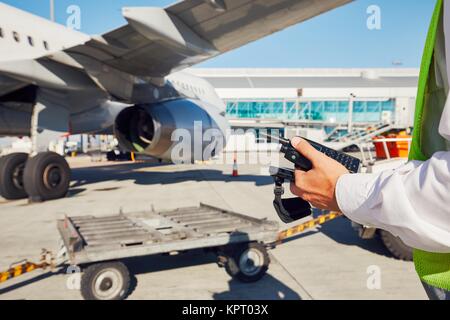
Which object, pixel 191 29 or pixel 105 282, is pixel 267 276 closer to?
pixel 105 282

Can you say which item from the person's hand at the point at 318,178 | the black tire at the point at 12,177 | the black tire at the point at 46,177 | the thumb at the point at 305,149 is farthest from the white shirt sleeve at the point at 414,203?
the black tire at the point at 12,177

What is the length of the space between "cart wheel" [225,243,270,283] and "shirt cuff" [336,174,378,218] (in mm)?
3229

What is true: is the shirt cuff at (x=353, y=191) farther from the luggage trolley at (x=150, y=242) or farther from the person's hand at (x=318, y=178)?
the luggage trolley at (x=150, y=242)

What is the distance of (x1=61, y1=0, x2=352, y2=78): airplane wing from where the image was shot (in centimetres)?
644

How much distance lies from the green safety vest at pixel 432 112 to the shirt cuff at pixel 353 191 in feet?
0.83

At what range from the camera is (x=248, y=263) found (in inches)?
171

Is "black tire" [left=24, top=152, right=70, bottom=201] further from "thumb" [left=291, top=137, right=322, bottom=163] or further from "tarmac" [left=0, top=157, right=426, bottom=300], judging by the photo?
"thumb" [left=291, top=137, right=322, bottom=163]

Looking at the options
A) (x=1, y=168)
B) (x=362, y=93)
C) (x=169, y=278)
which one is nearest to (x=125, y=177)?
(x=1, y=168)

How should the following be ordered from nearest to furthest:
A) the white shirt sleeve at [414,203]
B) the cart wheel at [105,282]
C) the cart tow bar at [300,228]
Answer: the white shirt sleeve at [414,203] < the cart wheel at [105,282] < the cart tow bar at [300,228]

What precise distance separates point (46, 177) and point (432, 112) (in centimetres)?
952

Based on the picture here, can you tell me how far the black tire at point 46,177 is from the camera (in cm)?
905

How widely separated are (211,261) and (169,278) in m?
0.73

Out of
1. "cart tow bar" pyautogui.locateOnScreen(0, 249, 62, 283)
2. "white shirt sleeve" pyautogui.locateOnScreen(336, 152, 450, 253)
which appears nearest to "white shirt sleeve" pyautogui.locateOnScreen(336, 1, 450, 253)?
"white shirt sleeve" pyautogui.locateOnScreen(336, 152, 450, 253)

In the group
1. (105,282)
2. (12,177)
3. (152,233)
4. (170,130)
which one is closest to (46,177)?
(12,177)
